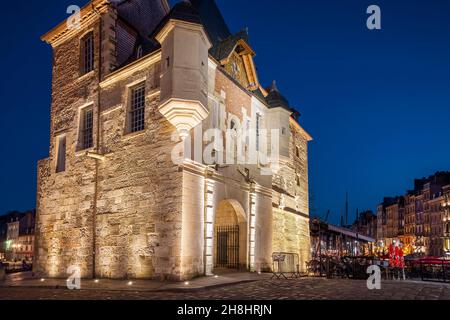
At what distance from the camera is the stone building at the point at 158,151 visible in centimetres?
1559

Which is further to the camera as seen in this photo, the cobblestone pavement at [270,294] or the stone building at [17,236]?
the stone building at [17,236]

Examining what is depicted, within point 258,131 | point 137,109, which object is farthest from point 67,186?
point 258,131

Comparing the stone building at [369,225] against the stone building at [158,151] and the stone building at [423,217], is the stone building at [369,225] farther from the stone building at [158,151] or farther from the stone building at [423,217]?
the stone building at [158,151]

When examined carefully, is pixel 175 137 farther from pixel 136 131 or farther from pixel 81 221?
pixel 81 221

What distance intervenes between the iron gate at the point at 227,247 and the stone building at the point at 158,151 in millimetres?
47

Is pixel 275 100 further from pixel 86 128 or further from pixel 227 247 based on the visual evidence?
pixel 86 128

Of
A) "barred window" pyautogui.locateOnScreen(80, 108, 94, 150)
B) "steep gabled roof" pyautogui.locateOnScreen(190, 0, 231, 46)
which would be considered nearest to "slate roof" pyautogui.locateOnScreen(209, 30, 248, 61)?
"steep gabled roof" pyautogui.locateOnScreen(190, 0, 231, 46)

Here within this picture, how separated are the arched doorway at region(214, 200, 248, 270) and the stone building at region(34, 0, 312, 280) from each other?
0.05 meters

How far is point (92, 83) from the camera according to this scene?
20.0 m

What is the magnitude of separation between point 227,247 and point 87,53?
437 inches

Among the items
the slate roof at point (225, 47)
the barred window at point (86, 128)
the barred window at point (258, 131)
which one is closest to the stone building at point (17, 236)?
the barred window at point (86, 128)

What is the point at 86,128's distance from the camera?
20391 mm

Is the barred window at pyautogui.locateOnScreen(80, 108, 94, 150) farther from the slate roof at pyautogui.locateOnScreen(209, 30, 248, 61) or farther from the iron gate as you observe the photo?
the iron gate
